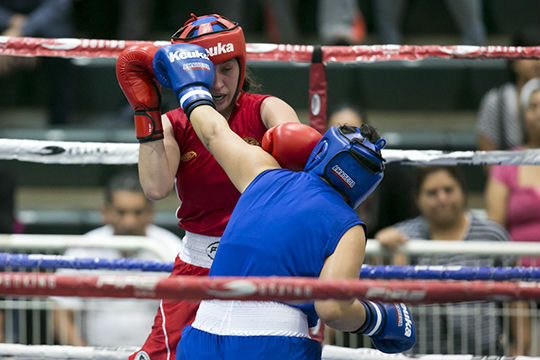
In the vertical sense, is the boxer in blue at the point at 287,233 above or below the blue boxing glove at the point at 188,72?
below

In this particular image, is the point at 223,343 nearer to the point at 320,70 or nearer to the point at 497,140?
the point at 320,70

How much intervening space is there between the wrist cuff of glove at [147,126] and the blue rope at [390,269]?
59 cm

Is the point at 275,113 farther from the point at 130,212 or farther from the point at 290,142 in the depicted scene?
the point at 130,212

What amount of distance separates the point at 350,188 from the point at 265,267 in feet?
1.01

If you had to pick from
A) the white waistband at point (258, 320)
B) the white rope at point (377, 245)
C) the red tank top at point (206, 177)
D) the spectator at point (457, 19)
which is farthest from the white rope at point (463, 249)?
the spectator at point (457, 19)

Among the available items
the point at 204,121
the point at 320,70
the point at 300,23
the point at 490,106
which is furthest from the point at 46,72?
the point at 204,121

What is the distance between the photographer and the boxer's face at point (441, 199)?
3.70 m

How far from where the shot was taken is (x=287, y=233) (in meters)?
2.03

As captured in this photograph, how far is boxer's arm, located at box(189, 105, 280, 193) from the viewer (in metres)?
2.14

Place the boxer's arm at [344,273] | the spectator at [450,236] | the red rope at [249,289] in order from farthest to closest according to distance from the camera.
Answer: the spectator at [450,236] → the boxer's arm at [344,273] → the red rope at [249,289]

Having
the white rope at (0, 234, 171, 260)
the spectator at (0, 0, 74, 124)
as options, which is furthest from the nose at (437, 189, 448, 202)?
the spectator at (0, 0, 74, 124)

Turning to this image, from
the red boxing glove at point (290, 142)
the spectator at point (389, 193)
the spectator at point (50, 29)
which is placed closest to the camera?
the red boxing glove at point (290, 142)

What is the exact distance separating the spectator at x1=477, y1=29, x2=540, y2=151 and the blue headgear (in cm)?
254

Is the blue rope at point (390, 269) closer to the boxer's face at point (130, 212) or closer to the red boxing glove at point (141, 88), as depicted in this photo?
the red boxing glove at point (141, 88)
